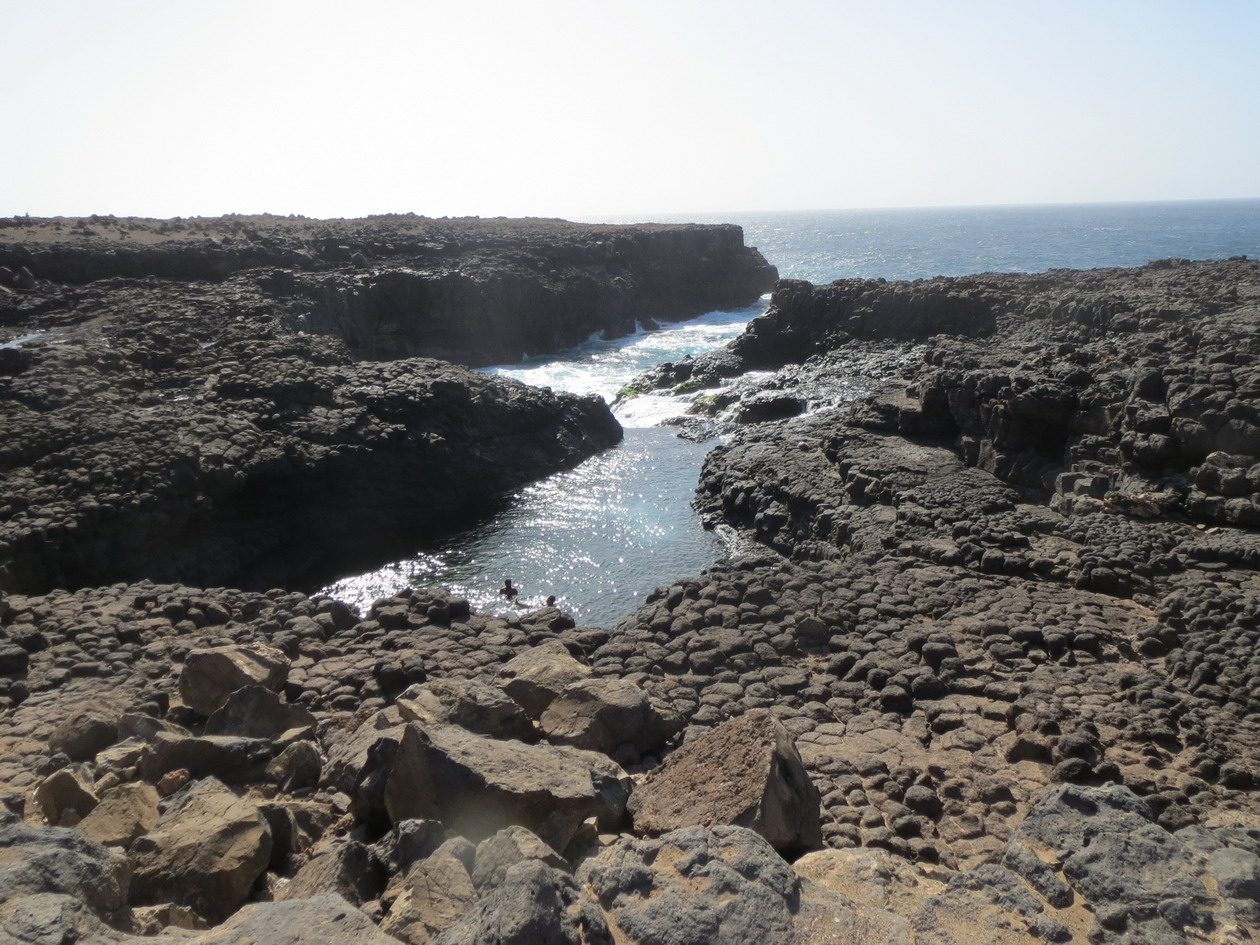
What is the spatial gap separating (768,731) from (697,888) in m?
1.78

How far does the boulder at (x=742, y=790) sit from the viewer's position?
18.0 ft

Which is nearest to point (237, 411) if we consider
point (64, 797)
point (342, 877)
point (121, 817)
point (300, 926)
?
point (64, 797)

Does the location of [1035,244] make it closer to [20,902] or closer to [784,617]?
[784,617]

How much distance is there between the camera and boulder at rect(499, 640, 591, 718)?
26.6 ft

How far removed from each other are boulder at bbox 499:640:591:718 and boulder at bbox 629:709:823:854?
2.03 metres

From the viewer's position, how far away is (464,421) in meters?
24.2

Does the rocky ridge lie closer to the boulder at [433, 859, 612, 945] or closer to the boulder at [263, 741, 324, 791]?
the boulder at [263, 741, 324, 791]

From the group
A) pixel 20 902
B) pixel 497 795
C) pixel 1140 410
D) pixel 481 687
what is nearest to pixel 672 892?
pixel 497 795

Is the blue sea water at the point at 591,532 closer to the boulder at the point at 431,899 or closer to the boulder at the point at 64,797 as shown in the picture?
the boulder at the point at 64,797

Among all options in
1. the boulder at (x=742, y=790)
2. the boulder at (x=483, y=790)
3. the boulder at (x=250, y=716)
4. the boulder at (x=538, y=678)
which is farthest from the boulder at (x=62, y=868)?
the boulder at (x=538, y=678)

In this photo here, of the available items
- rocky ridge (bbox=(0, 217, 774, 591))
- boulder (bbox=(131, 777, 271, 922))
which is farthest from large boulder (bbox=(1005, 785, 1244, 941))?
rocky ridge (bbox=(0, 217, 774, 591))

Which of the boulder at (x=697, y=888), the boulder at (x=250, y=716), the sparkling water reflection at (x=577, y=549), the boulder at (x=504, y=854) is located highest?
the boulder at (x=697, y=888)

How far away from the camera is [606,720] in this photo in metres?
7.60

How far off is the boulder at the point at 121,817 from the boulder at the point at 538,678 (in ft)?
10.5
